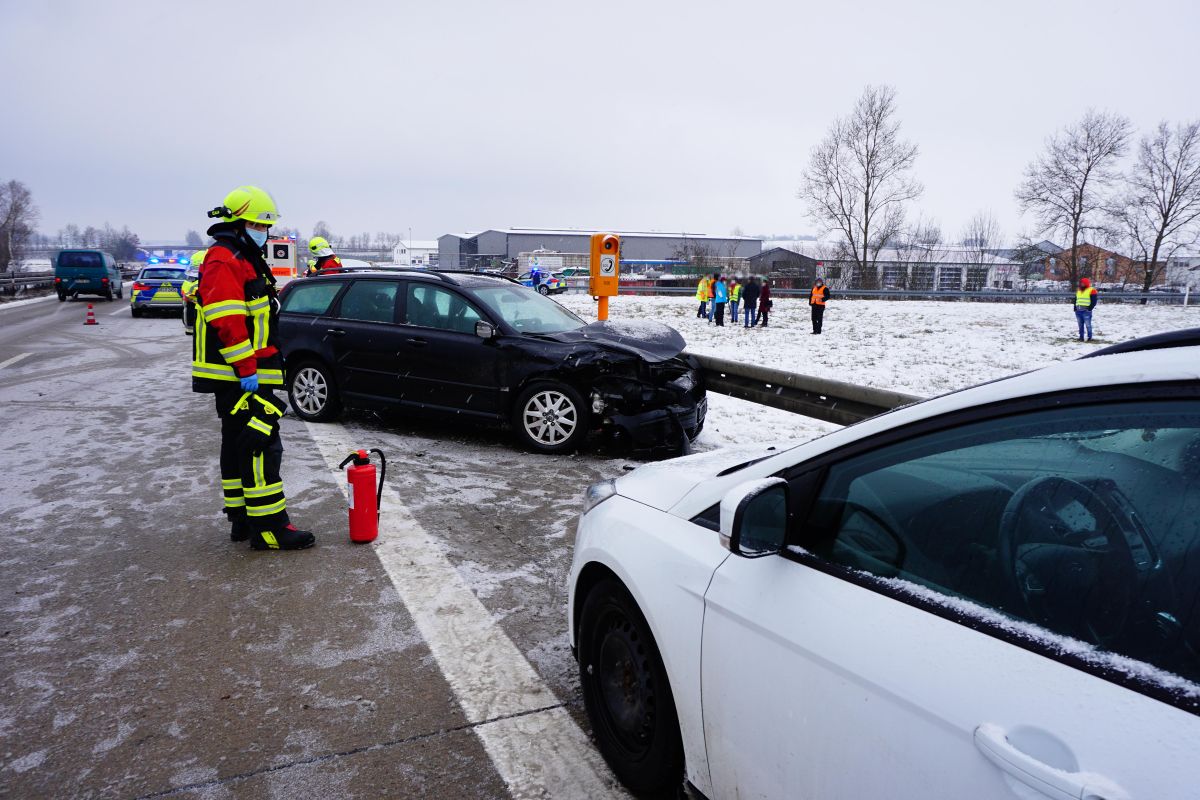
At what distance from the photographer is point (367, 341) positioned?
319 inches

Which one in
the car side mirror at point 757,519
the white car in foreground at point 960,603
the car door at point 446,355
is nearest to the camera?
the white car in foreground at point 960,603

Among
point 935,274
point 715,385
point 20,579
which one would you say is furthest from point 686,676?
point 935,274

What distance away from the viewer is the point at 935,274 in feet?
159

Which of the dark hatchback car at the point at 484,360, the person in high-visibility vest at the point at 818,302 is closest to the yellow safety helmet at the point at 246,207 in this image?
the dark hatchback car at the point at 484,360

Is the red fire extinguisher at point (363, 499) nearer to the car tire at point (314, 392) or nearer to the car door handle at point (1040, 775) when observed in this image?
the car door handle at point (1040, 775)

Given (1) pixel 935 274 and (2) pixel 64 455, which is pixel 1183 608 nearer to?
(2) pixel 64 455

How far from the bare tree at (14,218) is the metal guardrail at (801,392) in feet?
331

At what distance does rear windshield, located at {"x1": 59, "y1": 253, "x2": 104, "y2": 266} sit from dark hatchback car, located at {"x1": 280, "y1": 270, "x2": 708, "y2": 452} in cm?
2689

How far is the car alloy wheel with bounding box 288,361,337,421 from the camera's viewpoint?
8414 millimetres

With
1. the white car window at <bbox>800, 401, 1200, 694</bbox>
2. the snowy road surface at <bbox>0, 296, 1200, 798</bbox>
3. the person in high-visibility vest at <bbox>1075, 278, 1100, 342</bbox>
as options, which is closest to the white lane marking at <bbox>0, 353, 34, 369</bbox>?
the snowy road surface at <bbox>0, 296, 1200, 798</bbox>

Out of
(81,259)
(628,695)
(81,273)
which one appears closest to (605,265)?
(628,695)

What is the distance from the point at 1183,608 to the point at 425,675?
110 inches

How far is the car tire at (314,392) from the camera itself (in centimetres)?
841

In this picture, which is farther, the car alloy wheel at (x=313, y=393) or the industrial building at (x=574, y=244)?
the industrial building at (x=574, y=244)
